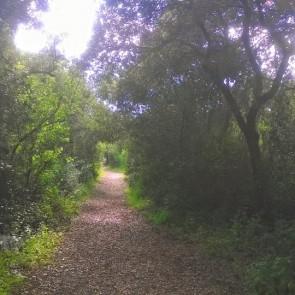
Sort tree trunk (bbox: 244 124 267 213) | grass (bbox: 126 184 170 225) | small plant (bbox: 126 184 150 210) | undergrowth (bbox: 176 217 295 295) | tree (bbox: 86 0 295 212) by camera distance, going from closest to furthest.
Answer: undergrowth (bbox: 176 217 295 295), tree (bbox: 86 0 295 212), tree trunk (bbox: 244 124 267 213), grass (bbox: 126 184 170 225), small plant (bbox: 126 184 150 210)

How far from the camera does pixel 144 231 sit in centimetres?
1277

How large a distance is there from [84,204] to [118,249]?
840 cm

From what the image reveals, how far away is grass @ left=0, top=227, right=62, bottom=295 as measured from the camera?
7359 mm

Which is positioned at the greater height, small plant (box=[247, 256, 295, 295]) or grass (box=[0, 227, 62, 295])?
small plant (box=[247, 256, 295, 295])

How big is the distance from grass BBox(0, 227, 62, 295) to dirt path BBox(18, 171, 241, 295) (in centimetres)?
24

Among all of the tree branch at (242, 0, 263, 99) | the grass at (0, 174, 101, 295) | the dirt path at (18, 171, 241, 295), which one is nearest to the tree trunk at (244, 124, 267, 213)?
the tree branch at (242, 0, 263, 99)

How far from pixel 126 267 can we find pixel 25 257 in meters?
2.10

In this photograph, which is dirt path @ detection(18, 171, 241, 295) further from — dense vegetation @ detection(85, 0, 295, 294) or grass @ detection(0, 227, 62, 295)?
dense vegetation @ detection(85, 0, 295, 294)

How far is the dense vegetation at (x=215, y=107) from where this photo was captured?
10.1m

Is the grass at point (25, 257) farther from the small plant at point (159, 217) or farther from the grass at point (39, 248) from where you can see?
the small plant at point (159, 217)

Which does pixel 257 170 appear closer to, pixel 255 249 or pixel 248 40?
pixel 255 249

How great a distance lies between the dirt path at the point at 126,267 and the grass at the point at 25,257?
0.24 meters

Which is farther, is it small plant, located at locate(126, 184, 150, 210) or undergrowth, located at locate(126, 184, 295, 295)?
small plant, located at locate(126, 184, 150, 210)

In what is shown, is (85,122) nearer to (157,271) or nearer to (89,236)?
(89,236)
